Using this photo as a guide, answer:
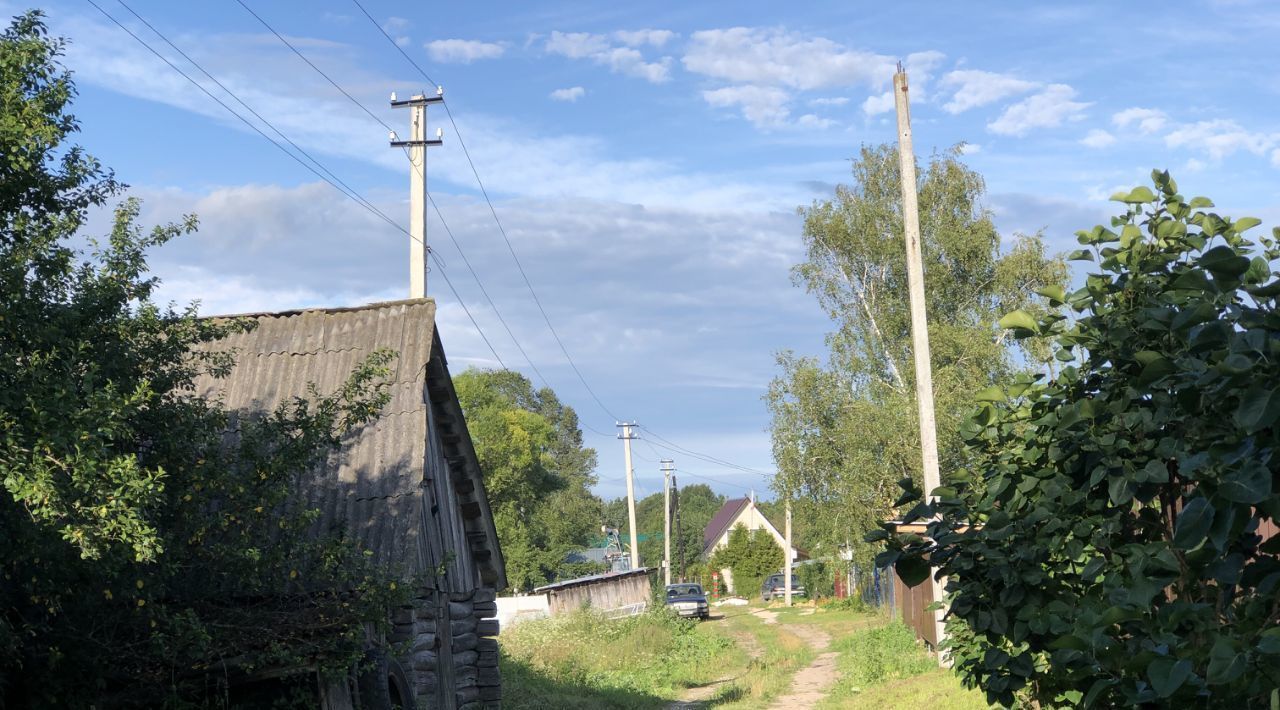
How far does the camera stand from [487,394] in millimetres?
57875

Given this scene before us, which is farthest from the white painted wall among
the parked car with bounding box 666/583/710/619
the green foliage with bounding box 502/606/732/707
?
the parked car with bounding box 666/583/710/619

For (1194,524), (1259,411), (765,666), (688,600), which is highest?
(1259,411)

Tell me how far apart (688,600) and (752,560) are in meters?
26.0

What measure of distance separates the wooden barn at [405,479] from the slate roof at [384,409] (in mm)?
13

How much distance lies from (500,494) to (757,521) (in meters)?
41.0

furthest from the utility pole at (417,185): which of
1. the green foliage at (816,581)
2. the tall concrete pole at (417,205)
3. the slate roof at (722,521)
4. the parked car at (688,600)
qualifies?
the slate roof at (722,521)

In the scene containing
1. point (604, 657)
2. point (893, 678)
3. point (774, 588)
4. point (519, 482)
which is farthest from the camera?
point (774, 588)

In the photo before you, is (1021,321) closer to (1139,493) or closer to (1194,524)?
(1139,493)

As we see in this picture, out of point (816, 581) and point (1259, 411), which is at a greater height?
point (1259, 411)

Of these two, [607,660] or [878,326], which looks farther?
[878,326]

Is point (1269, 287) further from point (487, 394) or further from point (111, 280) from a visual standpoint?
point (487, 394)

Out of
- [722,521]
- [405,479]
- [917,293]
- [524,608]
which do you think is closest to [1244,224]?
[405,479]

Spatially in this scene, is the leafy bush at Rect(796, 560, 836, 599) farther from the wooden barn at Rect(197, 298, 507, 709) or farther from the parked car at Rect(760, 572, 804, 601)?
the wooden barn at Rect(197, 298, 507, 709)

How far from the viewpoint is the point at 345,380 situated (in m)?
12.2
